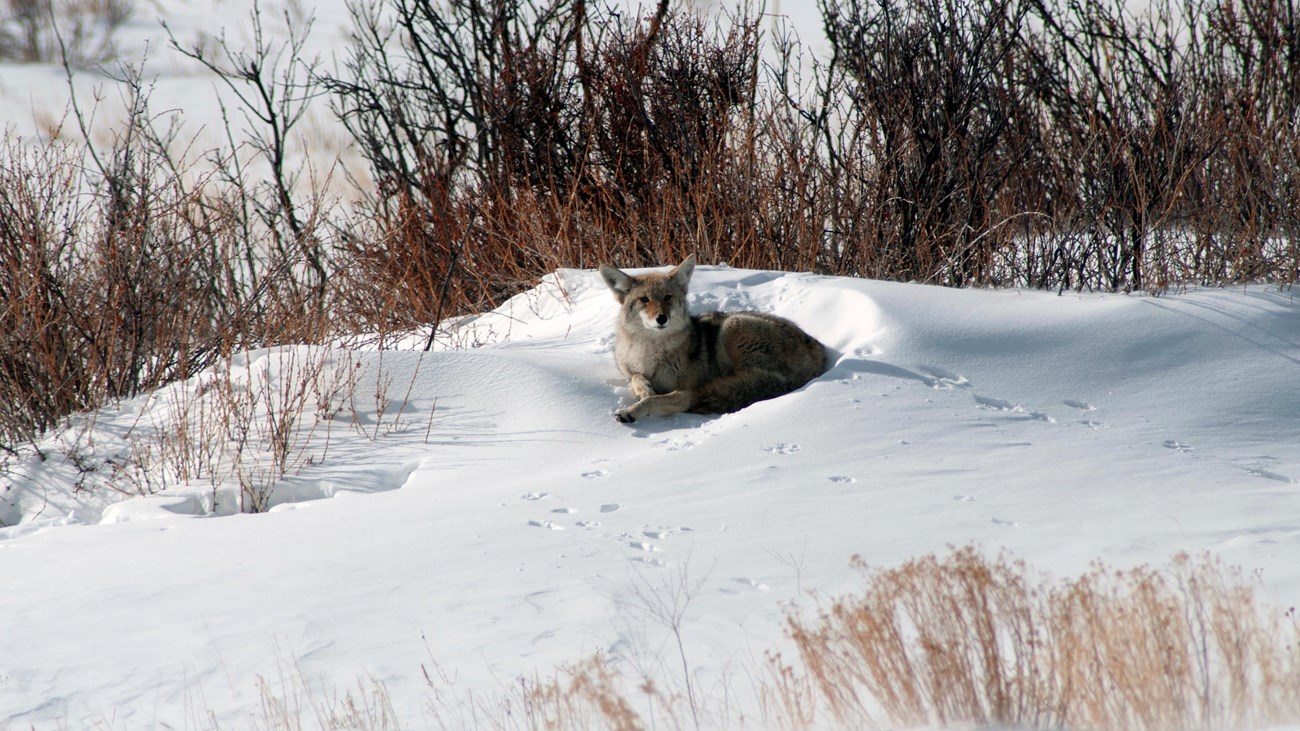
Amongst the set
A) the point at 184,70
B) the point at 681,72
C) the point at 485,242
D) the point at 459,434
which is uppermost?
the point at 184,70

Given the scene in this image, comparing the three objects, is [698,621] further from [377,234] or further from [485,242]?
[377,234]

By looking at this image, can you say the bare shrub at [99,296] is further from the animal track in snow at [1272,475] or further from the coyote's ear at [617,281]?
the animal track in snow at [1272,475]

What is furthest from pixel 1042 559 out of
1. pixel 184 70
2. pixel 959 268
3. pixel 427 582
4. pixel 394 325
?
pixel 184 70

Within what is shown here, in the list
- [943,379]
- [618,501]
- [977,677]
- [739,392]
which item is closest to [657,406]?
[739,392]

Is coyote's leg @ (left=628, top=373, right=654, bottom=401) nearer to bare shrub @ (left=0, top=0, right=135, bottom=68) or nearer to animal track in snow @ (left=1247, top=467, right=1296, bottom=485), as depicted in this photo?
animal track in snow @ (left=1247, top=467, right=1296, bottom=485)

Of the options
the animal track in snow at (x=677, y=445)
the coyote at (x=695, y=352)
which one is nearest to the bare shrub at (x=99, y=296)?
the coyote at (x=695, y=352)

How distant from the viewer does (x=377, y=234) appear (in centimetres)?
1181

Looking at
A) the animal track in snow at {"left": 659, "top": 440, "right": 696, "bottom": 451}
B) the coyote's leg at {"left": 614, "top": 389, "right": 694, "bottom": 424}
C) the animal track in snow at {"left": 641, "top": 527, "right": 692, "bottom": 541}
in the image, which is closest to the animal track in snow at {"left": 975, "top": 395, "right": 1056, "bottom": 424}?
the animal track in snow at {"left": 659, "top": 440, "right": 696, "bottom": 451}

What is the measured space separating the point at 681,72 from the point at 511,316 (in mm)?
3632

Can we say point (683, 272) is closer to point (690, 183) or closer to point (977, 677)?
point (690, 183)

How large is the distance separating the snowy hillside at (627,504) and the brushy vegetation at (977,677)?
140mm

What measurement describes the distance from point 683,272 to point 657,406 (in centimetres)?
105

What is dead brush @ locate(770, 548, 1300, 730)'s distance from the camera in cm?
262

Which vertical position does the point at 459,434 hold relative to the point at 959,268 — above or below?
below
